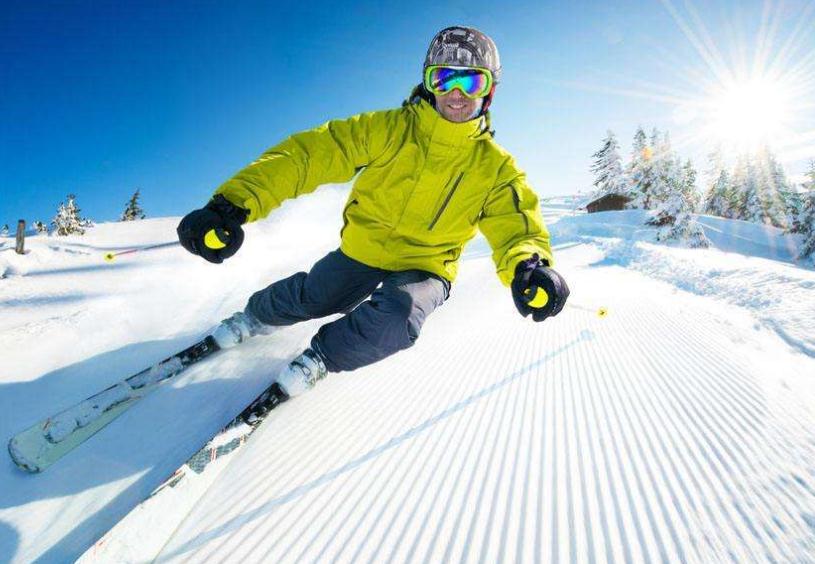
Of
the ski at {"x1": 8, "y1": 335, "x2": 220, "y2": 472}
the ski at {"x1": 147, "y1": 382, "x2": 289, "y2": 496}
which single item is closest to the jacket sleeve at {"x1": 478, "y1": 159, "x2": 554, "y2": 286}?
the ski at {"x1": 147, "y1": 382, "x2": 289, "y2": 496}

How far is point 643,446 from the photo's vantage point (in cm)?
175

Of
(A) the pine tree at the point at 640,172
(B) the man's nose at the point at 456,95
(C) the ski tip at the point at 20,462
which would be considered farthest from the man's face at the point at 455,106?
(A) the pine tree at the point at 640,172

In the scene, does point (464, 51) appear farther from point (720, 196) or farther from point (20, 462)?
point (720, 196)

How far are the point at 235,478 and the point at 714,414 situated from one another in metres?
2.44

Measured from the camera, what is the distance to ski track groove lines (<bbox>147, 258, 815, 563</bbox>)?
1.27 meters

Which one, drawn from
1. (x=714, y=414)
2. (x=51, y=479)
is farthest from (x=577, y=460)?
(x=51, y=479)

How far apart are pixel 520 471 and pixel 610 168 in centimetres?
3969

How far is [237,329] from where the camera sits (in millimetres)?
2699

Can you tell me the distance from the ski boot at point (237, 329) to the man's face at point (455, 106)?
1.95 metres

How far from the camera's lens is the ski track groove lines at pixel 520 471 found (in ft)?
4.17

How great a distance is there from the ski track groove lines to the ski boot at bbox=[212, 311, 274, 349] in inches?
32.6

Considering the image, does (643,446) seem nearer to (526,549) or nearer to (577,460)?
(577,460)

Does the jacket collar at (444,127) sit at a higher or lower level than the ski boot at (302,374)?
higher

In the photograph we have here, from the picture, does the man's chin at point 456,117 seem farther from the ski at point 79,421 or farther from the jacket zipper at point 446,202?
the ski at point 79,421
